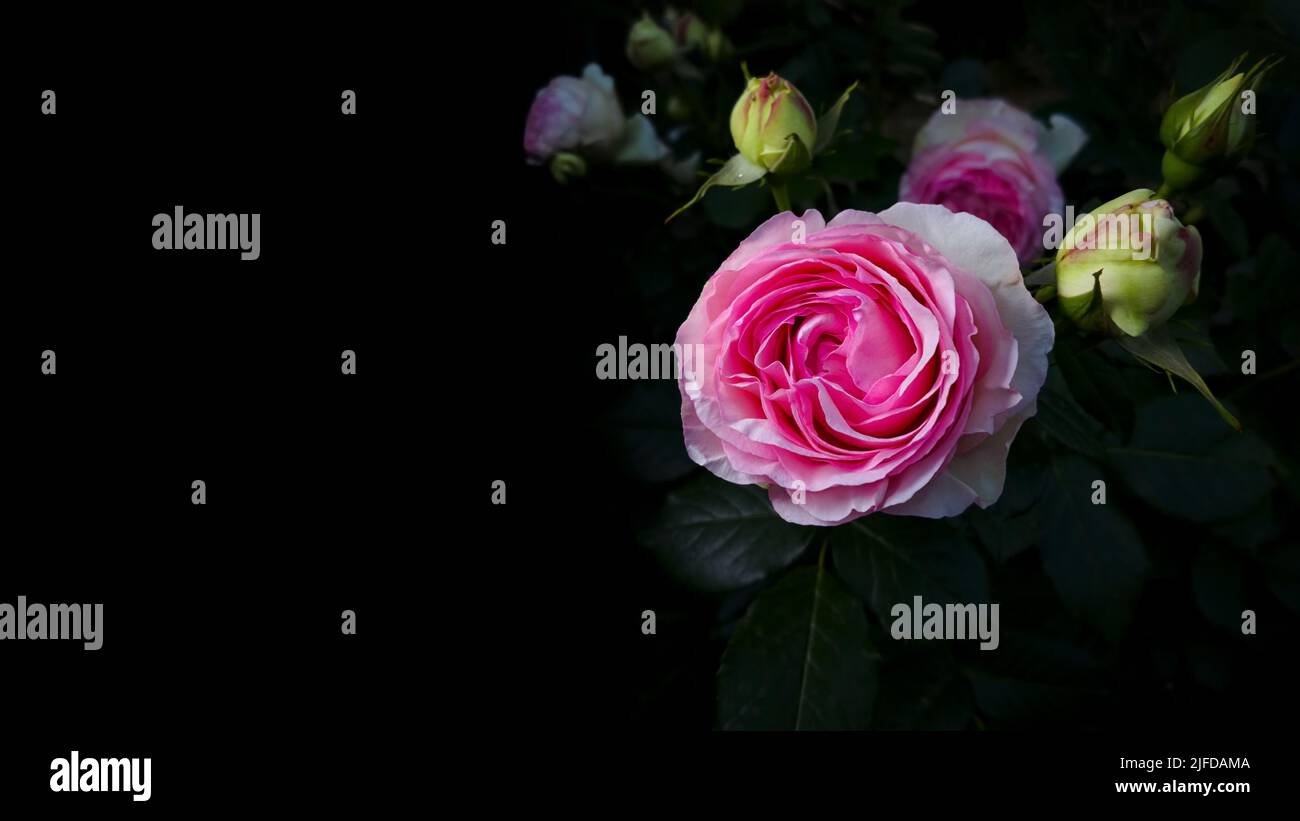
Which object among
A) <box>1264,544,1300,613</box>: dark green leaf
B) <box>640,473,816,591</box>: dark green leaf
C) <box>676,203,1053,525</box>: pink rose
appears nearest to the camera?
<box>676,203,1053,525</box>: pink rose

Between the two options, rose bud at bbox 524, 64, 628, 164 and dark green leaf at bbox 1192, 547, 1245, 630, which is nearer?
rose bud at bbox 524, 64, 628, 164

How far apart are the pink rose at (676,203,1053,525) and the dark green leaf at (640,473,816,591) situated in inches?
8.4

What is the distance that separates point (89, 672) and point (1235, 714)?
A: 0.95 meters

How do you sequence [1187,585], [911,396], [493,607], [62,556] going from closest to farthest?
1. [911,396]
2. [62,556]
3. [493,607]
4. [1187,585]

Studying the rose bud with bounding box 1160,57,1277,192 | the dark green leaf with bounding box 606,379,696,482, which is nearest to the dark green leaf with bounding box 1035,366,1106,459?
the rose bud with bounding box 1160,57,1277,192

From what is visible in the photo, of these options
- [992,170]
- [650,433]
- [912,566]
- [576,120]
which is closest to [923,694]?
[912,566]

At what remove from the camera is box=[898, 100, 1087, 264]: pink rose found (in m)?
0.76

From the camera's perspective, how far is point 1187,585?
3.22 ft

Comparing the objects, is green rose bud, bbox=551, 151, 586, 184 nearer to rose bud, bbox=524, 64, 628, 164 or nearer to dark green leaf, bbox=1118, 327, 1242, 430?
rose bud, bbox=524, 64, 628, 164

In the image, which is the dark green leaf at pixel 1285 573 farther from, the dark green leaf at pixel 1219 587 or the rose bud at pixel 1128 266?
the rose bud at pixel 1128 266

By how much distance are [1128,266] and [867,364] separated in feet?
0.45

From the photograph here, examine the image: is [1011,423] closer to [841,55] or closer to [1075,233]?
[1075,233]

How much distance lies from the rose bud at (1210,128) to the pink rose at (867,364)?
195 mm

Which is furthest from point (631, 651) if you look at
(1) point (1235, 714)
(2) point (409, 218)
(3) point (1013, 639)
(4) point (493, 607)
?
(1) point (1235, 714)
